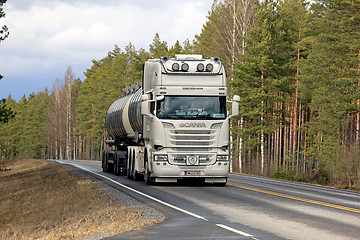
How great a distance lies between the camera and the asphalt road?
982 centimetres

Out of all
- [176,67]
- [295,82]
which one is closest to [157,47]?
[295,82]

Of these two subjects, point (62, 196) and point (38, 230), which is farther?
point (62, 196)

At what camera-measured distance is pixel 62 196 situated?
1861cm

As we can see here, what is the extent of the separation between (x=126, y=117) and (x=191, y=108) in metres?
8.89

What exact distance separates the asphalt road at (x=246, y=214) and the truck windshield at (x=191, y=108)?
8.72ft

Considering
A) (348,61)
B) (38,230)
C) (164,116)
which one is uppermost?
(348,61)

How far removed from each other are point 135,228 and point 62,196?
8.60 metres

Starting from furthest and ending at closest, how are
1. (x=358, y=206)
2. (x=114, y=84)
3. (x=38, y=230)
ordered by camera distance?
(x=114, y=84), (x=358, y=206), (x=38, y=230)

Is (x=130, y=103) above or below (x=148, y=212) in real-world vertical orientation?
above

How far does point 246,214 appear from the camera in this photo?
12.6 meters

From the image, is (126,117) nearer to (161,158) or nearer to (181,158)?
(161,158)

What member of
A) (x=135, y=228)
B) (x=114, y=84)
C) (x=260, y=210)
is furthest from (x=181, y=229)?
(x=114, y=84)

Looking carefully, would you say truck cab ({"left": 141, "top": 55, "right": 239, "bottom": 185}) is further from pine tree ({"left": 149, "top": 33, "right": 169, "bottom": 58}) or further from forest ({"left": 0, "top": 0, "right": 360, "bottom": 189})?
pine tree ({"left": 149, "top": 33, "right": 169, "bottom": 58})

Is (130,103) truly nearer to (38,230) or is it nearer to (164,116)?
(164,116)
